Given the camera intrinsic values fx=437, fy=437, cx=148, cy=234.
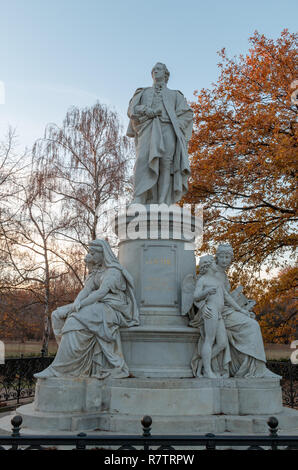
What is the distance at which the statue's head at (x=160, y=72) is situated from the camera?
8.17 meters

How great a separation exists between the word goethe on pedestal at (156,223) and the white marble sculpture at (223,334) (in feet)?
2.54

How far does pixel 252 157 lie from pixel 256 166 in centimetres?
49

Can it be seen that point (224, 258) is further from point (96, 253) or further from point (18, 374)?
point (18, 374)

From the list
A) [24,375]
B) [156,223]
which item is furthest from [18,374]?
[156,223]

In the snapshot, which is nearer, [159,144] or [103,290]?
[103,290]

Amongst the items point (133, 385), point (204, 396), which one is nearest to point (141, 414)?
point (133, 385)

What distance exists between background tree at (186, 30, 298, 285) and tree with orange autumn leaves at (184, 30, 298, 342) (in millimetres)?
31

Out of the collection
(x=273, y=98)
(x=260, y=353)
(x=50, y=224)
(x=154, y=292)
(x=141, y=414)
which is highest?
(x=273, y=98)

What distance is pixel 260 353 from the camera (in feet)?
21.1

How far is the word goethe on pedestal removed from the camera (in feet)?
23.7

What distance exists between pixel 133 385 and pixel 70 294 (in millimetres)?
15523

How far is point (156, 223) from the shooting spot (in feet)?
23.7

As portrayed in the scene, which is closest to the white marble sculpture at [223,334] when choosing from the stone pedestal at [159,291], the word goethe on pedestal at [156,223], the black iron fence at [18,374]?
the stone pedestal at [159,291]
